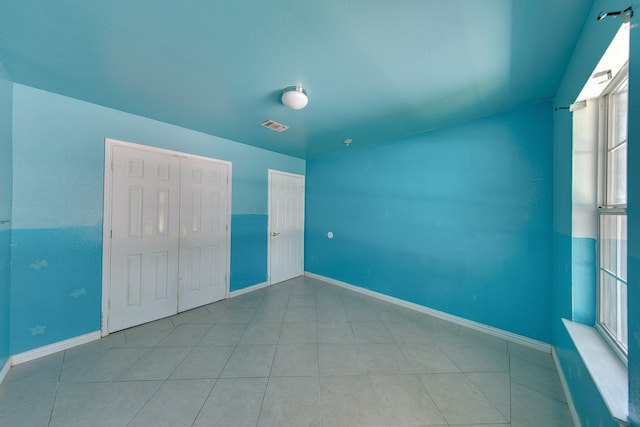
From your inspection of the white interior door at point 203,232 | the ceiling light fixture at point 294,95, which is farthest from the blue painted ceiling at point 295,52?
the white interior door at point 203,232

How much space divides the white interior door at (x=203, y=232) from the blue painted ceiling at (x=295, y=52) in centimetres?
A: 94

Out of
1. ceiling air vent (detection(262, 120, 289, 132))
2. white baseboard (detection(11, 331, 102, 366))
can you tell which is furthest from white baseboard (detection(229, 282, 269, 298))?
ceiling air vent (detection(262, 120, 289, 132))

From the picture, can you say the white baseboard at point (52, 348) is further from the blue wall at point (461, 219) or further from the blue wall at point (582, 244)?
the blue wall at point (582, 244)

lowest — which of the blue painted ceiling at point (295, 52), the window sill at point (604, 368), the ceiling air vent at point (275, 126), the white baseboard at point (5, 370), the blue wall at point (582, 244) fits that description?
the white baseboard at point (5, 370)

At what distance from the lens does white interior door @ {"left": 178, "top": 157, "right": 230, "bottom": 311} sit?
287 centimetres

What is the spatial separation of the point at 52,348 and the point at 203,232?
1.69m

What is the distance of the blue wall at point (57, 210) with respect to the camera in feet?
6.13

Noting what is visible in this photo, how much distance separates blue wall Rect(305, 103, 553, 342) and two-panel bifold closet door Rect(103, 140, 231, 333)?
6.89 feet

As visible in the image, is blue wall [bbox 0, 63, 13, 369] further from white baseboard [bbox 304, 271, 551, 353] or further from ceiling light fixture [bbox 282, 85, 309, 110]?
white baseboard [bbox 304, 271, 551, 353]

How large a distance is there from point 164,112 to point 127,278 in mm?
1950

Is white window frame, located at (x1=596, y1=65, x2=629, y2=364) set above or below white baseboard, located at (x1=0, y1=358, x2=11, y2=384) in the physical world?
above

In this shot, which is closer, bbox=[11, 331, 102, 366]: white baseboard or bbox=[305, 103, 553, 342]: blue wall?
bbox=[11, 331, 102, 366]: white baseboard

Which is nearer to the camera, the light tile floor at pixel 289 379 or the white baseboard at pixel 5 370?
the light tile floor at pixel 289 379

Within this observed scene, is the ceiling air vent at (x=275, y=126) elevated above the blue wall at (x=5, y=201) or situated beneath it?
elevated above
